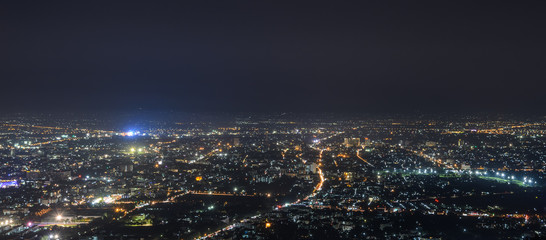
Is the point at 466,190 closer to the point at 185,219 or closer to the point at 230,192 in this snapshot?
the point at 230,192

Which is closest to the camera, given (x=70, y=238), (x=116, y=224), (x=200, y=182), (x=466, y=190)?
(x=70, y=238)

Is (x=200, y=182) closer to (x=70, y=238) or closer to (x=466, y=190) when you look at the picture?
(x=70, y=238)

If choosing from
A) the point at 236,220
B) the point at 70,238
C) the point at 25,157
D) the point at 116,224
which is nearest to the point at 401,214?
the point at 236,220

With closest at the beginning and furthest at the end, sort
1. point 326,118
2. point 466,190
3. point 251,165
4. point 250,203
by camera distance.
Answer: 1. point 250,203
2. point 466,190
3. point 251,165
4. point 326,118

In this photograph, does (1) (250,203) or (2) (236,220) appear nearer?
(2) (236,220)

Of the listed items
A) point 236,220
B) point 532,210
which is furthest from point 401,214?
point 236,220

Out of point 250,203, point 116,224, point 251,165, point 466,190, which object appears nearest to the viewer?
point 116,224

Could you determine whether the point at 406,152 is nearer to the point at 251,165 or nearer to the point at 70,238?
the point at 251,165

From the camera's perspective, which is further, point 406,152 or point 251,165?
point 406,152

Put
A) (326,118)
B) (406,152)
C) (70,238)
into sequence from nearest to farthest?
(70,238) → (406,152) → (326,118)

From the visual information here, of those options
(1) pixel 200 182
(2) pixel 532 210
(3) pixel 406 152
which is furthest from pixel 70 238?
(3) pixel 406 152
